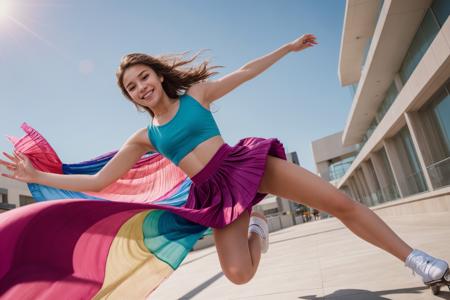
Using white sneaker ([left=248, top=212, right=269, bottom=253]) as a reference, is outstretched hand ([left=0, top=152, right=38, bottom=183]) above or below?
above

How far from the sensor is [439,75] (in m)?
10.7

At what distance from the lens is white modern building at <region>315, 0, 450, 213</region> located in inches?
447

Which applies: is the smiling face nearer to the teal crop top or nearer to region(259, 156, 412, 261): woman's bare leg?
the teal crop top

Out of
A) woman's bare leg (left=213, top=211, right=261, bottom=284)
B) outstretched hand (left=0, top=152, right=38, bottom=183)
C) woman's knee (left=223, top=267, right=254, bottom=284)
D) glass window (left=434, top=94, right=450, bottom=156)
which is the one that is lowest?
woman's knee (left=223, top=267, right=254, bottom=284)

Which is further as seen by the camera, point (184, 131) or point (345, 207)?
point (184, 131)

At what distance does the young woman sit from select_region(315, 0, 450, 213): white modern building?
29.3ft

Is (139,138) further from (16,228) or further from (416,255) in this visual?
(416,255)

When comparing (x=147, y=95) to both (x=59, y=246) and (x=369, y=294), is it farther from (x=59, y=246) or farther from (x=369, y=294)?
(x=369, y=294)

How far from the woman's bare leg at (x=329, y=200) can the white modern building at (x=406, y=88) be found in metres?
9.00

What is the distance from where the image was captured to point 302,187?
245 centimetres

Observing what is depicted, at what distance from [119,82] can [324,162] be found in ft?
138

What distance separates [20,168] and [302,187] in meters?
2.19

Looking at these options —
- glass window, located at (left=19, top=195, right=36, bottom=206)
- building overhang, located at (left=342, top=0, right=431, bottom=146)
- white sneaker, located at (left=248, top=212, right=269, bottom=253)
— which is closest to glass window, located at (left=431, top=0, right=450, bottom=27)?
building overhang, located at (left=342, top=0, right=431, bottom=146)

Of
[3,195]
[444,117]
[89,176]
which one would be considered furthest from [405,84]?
[3,195]
